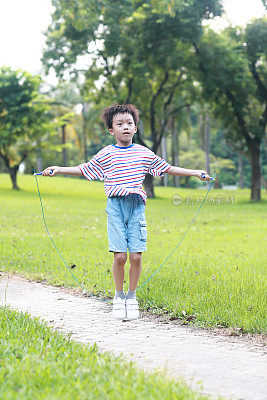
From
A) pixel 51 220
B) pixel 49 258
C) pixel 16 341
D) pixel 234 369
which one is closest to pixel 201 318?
pixel 234 369

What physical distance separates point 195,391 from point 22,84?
3047 centimetres

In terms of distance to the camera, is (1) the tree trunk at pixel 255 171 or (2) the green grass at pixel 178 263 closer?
(2) the green grass at pixel 178 263

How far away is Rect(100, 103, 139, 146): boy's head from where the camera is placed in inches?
205

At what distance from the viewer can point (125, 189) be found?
5043mm

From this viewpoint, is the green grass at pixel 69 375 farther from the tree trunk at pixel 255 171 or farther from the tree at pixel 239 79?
the tree trunk at pixel 255 171

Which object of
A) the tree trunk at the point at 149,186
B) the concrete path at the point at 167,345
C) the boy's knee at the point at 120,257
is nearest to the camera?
the concrete path at the point at 167,345

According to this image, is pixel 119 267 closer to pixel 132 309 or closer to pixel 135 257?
pixel 135 257

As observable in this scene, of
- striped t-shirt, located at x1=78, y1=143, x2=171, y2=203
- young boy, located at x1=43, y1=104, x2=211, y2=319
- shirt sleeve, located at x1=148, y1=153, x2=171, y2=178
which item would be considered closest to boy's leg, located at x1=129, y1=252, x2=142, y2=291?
young boy, located at x1=43, y1=104, x2=211, y2=319

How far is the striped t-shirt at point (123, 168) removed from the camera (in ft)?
16.7

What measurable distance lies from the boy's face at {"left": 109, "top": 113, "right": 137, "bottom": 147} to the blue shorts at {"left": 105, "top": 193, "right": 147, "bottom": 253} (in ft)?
1.84

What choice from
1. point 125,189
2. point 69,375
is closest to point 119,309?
point 125,189

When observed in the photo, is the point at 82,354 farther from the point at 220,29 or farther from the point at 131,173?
the point at 220,29

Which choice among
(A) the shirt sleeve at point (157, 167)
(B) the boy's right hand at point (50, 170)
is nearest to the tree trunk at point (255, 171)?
(A) the shirt sleeve at point (157, 167)

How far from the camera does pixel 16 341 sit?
3.86m
